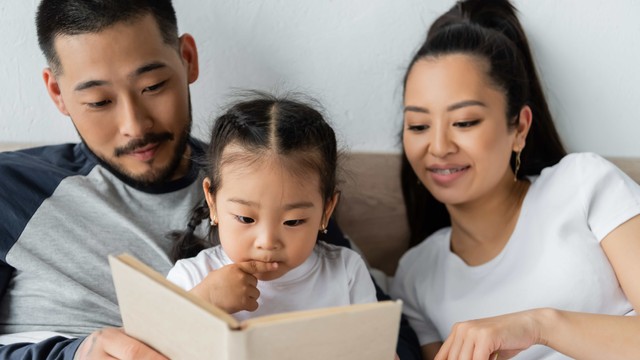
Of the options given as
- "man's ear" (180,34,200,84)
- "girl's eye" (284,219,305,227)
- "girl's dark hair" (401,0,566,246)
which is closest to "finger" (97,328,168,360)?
"girl's eye" (284,219,305,227)

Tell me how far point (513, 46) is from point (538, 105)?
0.68ft

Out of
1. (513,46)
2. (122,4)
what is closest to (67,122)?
(122,4)

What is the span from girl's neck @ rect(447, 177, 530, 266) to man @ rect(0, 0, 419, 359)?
282 mm

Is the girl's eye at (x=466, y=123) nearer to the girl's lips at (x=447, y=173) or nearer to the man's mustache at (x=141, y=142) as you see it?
the girl's lips at (x=447, y=173)

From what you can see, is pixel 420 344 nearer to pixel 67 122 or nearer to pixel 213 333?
pixel 213 333

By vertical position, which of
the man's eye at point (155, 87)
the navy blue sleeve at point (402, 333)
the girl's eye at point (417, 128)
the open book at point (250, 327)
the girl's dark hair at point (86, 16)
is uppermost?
the girl's dark hair at point (86, 16)

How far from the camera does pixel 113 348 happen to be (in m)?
1.16

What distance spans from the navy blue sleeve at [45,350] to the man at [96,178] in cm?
2

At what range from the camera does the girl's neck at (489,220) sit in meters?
1.63

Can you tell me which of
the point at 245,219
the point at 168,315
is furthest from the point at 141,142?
the point at 168,315

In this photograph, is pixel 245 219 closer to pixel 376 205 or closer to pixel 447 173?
pixel 447 173

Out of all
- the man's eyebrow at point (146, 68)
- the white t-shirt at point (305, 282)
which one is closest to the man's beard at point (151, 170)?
the man's eyebrow at point (146, 68)

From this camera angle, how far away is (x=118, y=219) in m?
1.51

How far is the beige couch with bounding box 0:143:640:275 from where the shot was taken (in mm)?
1896
